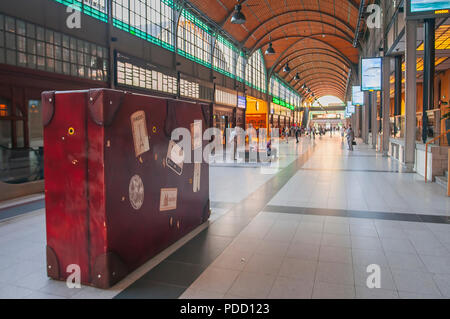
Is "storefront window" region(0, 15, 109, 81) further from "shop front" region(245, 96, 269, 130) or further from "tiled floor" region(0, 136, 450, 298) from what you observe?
"shop front" region(245, 96, 269, 130)

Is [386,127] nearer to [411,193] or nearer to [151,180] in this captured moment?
[411,193]

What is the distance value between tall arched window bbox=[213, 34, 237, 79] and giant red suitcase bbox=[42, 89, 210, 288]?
22.8 metres

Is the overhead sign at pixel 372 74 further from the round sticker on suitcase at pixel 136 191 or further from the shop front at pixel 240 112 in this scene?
the round sticker on suitcase at pixel 136 191

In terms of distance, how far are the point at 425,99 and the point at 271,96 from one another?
108 feet

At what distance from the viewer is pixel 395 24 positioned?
14641 millimetres

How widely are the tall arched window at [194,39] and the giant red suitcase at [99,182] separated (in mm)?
17159

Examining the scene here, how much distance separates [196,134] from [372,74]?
50.6 ft

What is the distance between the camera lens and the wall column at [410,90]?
11.3 metres

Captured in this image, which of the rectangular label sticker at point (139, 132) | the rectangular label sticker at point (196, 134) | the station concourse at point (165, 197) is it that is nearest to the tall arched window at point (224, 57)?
the station concourse at point (165, 197)

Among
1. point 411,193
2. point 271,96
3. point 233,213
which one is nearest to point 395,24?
point 411,193

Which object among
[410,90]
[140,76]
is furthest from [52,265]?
[140,76]

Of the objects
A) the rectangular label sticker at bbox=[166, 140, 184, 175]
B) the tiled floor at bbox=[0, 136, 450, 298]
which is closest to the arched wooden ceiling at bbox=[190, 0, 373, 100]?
the tiled floor at bbox=[0, 136, 450, 298]

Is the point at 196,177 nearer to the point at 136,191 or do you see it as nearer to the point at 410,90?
the point at 136,191

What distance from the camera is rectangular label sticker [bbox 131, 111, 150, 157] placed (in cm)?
365
